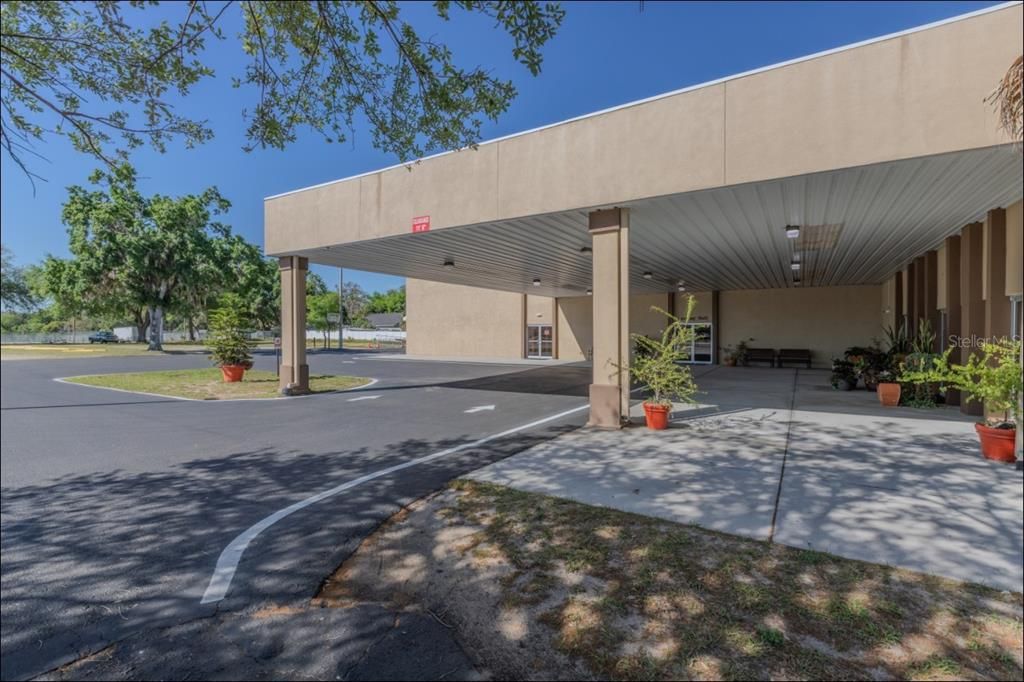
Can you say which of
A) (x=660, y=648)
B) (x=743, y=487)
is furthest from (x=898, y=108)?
(x=660, y=648)

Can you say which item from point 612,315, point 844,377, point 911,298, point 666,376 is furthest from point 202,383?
point 911,298

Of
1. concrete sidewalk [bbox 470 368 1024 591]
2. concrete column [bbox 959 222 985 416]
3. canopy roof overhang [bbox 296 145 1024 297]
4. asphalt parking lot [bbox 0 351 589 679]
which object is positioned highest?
canopy roof overhang [bbox 296 145 1024 297]

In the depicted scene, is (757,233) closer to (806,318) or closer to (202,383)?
(806,318)

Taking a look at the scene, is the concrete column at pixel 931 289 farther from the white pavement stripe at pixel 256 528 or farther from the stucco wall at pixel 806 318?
the white pavement stripe at pixel 256 528

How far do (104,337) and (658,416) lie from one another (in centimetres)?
730

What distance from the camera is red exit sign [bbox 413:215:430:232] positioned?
29.7 feet

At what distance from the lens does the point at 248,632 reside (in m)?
2.62

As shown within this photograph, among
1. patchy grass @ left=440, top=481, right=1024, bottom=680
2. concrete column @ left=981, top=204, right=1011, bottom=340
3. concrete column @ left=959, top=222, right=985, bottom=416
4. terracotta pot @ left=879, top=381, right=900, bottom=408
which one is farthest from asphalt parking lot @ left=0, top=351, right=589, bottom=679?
concrete column @ left=981, top=204, right=1011, bottom=340

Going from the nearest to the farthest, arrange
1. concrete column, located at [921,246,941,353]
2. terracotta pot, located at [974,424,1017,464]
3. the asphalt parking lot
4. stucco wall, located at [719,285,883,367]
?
the asphalt parking lot → terracotta pot, located at [974,424,1017,464] → concrete column, located at [921,246,941,353] → stucco wall, located at [719,285,883,367]

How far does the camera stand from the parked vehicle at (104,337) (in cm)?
482

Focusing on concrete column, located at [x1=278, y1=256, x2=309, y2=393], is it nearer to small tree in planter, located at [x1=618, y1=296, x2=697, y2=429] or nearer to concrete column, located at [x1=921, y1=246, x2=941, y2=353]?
small tree in planter, located at [x1=618, y1=296, x2=697, y2=429]

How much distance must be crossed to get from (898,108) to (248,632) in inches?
299

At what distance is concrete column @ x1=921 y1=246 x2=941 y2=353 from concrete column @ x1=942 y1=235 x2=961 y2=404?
1.35m

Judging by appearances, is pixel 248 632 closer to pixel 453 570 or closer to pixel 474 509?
pixel 453 570
